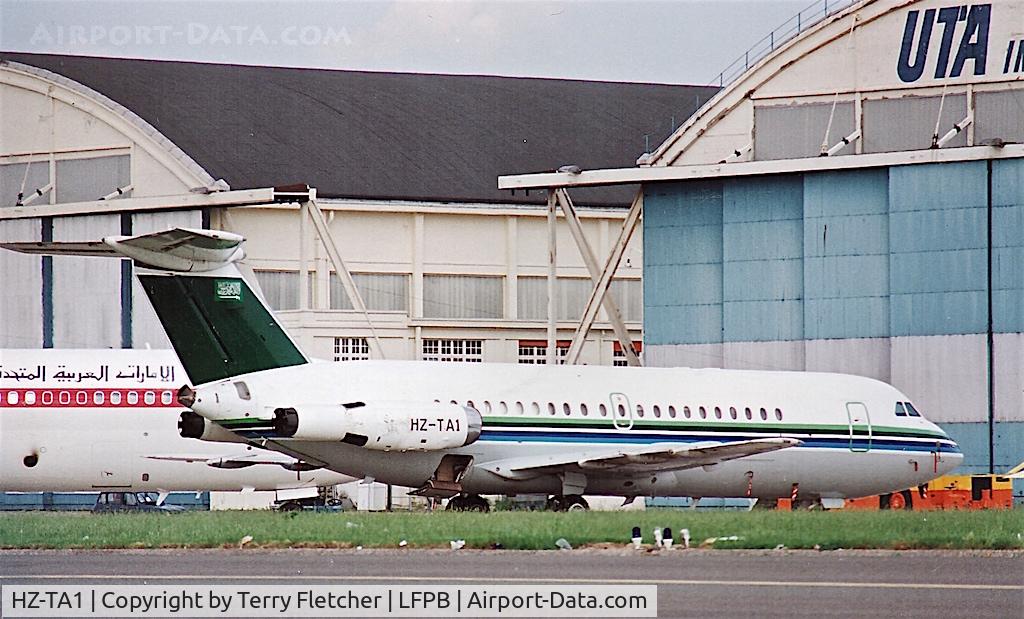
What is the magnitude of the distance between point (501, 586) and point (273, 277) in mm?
35965

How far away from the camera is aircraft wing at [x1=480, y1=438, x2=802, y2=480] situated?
93.8 ft

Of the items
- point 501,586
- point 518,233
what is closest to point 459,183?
point 518,233

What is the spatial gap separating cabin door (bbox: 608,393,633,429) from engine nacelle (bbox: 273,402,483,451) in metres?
2.83

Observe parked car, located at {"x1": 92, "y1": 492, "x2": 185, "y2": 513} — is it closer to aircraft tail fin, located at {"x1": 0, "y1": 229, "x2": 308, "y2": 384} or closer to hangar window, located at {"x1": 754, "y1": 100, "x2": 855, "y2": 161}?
aircraft tail fin, located at {"x1": 0, "y1": 229, "x2": 308, "y2": 384}

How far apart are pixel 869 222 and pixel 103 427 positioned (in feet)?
56.0

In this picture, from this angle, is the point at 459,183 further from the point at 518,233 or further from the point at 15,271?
the point at 15,271

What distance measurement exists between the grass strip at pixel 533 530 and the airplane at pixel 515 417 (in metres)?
1.49

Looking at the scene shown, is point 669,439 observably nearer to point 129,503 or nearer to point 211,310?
point 211,310

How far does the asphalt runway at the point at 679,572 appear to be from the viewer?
1407 centimetres

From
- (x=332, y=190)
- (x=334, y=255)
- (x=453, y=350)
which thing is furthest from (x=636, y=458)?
(x=332, y=190)

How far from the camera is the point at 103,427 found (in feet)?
111

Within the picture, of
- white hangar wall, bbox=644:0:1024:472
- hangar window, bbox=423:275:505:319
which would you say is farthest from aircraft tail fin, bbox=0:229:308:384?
hangar window, bbox=423:275:505:319

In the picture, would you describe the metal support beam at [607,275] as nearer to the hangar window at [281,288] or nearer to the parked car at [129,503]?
the parked car at [129,503]

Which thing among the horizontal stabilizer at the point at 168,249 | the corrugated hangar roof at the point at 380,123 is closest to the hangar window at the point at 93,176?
the corrugated hangar roof at the point at 380,123
